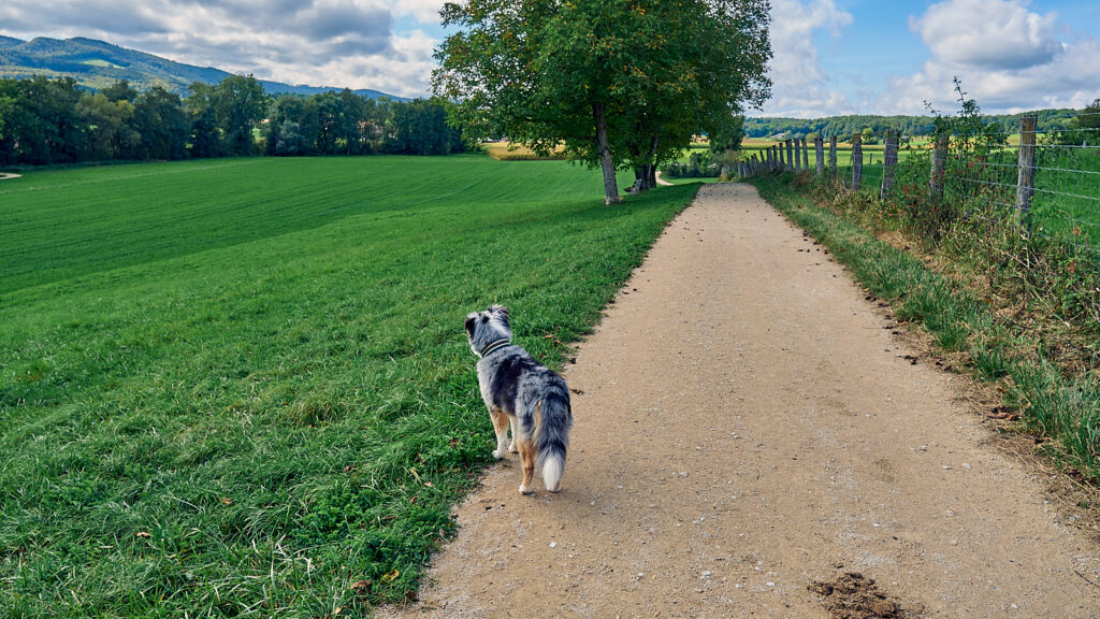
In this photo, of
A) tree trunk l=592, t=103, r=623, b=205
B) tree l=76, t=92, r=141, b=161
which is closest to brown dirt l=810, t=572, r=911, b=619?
tree trunk l=592, t=103, r=623, b=205

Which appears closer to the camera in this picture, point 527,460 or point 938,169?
point 527,460

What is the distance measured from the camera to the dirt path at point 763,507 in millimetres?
3574

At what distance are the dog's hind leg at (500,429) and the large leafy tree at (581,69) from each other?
20.2 meters

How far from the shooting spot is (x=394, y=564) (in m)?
3.82

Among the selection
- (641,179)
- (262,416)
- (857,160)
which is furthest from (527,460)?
(641,179)

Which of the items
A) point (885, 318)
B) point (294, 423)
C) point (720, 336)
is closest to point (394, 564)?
point (294, 423)

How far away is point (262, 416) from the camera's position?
6473mm

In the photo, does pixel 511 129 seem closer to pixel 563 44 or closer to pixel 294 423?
pixel 563 44

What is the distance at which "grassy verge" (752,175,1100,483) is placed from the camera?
4.80 m

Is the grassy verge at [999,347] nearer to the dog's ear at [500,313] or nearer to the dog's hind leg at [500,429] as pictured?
the dog's hind leg at [500,429]

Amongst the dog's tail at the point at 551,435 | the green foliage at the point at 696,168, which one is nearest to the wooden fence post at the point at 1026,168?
the dog's tail at the point at 551,435

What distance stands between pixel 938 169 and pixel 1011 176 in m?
2.01

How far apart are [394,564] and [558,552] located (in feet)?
3.35

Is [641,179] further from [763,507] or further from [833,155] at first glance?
[763,507]
